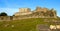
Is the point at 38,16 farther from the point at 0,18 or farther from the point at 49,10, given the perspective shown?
the point at 0,18

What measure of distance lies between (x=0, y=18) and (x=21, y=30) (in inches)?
1204

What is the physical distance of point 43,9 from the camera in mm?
90812

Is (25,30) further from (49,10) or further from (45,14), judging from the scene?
(49,10)

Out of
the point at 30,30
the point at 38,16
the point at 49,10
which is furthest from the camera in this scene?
the point at 49,10

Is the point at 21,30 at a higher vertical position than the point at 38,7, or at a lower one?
lower

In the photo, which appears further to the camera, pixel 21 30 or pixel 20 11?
pixel 20 11

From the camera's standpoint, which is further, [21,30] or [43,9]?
[43,9]

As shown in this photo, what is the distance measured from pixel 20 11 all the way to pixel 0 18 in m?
23.8

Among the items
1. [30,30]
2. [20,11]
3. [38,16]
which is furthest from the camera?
[20,11]

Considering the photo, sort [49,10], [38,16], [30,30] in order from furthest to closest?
1. [49,10]
2. [38,16]
3. [30,30]

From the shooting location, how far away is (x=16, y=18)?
3206 inches

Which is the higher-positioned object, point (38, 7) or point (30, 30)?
point (38, 7)

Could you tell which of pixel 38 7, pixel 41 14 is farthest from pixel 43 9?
pixel 41 14

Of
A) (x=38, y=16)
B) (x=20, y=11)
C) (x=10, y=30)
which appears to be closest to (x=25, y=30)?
(x=10, y=30)
